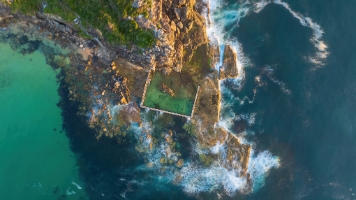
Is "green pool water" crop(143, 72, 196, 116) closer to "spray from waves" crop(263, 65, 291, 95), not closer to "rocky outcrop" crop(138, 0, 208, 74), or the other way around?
"rocky outcrop" crop(138, 0, 208, 74)

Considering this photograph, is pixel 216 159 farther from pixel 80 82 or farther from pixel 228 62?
pixel 80 82

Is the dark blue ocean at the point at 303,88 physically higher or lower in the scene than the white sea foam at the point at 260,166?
higher

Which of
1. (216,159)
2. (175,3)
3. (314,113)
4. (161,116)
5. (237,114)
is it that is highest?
(175,3)

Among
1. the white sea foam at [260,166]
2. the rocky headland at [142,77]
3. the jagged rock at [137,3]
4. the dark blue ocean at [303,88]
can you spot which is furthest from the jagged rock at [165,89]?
the white sea foam at [260,166]

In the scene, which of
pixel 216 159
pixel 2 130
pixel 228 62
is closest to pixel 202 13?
pixel 228 62

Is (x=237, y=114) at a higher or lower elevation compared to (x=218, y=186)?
higher

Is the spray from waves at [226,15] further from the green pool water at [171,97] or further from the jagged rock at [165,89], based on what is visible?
the jagged rock at [165,89]
